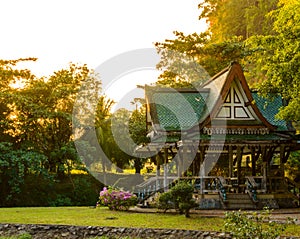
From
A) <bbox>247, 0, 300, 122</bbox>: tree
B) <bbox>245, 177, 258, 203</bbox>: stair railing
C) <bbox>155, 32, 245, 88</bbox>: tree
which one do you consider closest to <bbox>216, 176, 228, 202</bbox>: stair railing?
<bbox>245, 177, 258, 203</bbox>: stair railing

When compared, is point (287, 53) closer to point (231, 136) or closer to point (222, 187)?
point (231, 136)

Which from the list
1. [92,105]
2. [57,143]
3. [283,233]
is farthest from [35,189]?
[283,233]

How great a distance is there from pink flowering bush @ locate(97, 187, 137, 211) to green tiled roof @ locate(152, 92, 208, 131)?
302 cm

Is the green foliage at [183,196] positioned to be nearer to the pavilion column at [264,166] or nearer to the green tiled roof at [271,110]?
the pavilion column at [264,166]

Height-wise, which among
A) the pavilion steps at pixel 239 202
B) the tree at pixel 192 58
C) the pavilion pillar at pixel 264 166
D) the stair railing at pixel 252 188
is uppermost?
the tree at pixel 192 58

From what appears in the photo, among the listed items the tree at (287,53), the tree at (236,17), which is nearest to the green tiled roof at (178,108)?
the tree at (287,53)

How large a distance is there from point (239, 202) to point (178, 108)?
15.2 feet

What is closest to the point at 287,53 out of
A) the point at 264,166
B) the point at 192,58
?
the point at 264,166

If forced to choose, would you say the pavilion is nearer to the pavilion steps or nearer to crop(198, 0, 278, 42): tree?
the pavilion steps

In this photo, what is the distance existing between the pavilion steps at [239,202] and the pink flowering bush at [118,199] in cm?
359

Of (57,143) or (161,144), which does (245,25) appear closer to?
(57,143)

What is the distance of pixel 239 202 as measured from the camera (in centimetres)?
1791

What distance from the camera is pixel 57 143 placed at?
31312 millimetres

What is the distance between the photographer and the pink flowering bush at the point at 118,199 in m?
18.5
